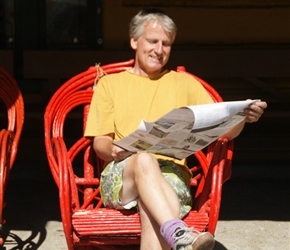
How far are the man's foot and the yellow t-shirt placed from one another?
0.63m

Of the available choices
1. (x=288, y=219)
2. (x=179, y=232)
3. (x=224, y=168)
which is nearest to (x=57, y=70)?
(x=288, y=219)

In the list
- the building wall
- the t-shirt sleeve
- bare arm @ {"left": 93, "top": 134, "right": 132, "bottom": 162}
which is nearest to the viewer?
bare arm @ {"left": 93, "top": 134, "right": 132, "bottom": 162}

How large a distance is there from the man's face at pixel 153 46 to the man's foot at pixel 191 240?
3.28 feet

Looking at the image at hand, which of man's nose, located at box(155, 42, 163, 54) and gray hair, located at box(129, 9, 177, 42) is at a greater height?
gray hair, located at box(129, 9, 177, 42)

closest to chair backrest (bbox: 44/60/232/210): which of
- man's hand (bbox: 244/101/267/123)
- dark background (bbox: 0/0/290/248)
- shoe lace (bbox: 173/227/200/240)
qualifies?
man's hand (bbox: 244/101/267/123)

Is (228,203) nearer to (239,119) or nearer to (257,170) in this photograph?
(257,170)

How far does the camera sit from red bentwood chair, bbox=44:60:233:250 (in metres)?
4.02

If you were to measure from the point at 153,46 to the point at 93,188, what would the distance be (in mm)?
911

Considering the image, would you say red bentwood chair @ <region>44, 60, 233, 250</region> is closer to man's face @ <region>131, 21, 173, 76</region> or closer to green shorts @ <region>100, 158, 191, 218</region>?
green shorts @ <region>100, 158, 191, 218</region>

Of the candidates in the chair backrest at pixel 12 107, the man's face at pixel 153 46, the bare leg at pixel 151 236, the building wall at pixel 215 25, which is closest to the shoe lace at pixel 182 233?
the bare leg at pixel 151 236

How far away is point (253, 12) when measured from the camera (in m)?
7.07

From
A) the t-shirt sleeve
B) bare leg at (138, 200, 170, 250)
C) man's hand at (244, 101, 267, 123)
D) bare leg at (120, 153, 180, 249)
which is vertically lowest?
bare leg at (138, 200, 170, 250)

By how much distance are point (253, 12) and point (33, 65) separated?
1846 mm

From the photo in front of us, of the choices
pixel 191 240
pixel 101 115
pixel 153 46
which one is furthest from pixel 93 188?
pixel 191 240
